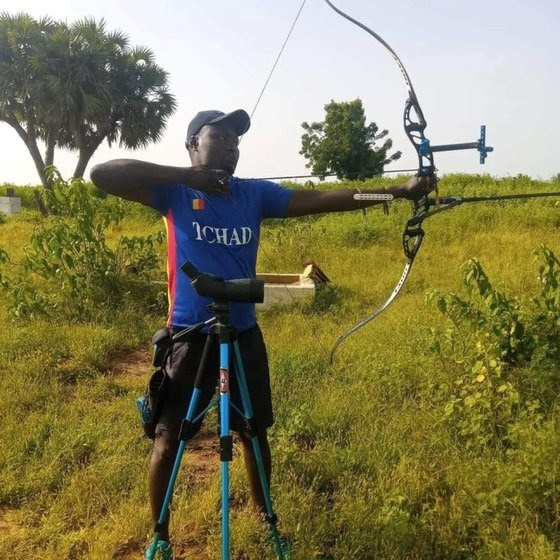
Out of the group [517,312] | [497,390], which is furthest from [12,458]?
[517,312]

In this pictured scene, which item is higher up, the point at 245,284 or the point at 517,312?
the point at 245,284

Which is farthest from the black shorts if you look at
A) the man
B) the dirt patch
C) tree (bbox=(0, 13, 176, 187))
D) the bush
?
tree (bbox=(0, 13, 176, 187))

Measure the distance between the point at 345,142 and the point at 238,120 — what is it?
31.3 m

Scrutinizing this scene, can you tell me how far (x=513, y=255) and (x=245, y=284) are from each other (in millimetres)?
6931

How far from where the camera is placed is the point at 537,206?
35.6ft

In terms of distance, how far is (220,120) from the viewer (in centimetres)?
214

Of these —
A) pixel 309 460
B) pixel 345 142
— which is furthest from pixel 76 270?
pixel 345 142

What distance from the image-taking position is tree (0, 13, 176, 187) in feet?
64.7

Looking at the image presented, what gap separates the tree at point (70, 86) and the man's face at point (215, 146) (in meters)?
19.3

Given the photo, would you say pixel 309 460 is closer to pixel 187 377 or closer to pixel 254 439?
pixel 254 439

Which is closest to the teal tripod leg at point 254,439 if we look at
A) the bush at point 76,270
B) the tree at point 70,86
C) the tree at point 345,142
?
the bush at point 76,270

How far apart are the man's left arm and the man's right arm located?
0.35 metres

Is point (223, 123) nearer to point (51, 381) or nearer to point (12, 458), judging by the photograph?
point (12, 458)

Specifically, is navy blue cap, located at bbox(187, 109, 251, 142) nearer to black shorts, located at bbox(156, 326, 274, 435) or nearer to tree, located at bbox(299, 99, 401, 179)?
black shorts, located at bbox(156, 326, 274, 435)
